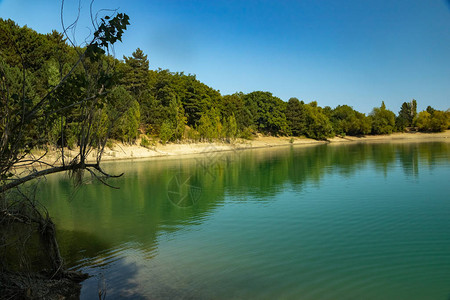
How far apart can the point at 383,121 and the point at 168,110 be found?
7018 cm

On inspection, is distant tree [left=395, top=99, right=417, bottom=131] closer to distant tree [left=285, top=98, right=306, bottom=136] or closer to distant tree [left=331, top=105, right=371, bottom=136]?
distant tree [left=331, top=105, right=371, bottom=136]

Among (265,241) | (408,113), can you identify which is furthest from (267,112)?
(265,241)

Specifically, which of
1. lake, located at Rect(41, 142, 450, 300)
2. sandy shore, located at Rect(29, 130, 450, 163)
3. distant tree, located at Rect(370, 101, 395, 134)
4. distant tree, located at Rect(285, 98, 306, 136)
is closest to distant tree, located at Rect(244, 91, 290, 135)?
distant tree, located at Rect(285, 98, 306, 136)

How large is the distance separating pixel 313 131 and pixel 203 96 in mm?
36015

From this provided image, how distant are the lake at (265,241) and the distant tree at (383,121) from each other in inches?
3274

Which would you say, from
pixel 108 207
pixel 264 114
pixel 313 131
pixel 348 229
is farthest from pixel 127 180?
pixel 313 131

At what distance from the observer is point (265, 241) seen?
369 inches

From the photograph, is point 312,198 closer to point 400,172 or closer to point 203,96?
point 400,172

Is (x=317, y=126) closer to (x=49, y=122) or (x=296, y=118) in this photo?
(x=296, y=118)

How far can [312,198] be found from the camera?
1511 centimetres

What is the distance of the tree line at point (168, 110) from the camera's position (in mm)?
17578

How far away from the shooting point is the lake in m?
6.46

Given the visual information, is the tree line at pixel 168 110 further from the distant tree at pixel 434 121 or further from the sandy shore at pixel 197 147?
the sandy shore at pixel 197 147

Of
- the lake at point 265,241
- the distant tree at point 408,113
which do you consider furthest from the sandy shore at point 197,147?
the lake at point 265,241
